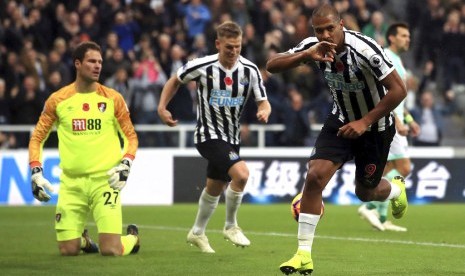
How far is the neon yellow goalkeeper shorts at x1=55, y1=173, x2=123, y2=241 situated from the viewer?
11.0 m

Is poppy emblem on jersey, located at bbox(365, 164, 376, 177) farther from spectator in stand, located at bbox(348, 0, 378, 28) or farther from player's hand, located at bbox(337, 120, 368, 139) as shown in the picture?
spectator in stand, located at bbox(348, 0, 378, 28)

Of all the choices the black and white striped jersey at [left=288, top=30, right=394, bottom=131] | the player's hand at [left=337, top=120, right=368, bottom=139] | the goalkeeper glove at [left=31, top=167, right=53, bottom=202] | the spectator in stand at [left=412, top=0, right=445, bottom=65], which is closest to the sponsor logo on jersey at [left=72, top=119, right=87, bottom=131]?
the goalkeeper glove at [left=31, top=167, right=53, bottom=202]

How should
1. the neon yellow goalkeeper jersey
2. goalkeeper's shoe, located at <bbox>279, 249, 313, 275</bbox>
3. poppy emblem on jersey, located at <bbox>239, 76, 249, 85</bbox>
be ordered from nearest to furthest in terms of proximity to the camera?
goalkeeper's shoe, located at <bbox>279, 249, 313, 275</bbox>
the neon yellow goalkeeper jersey
poppy emblem on jersey, located at <bbox>239, 76, 249, 85</bbox>

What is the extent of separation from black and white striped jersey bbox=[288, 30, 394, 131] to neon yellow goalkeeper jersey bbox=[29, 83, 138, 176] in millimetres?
2743

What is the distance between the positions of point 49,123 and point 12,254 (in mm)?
1372

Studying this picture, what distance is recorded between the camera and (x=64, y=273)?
31.1 feet

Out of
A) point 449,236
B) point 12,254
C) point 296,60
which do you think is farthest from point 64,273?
point 449,236

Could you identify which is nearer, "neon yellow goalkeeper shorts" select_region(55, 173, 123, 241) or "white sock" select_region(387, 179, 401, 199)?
"white sock" select_region(387, 179, 401, 199)

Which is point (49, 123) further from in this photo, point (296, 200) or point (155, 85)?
point (155, 85)

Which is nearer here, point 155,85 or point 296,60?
point 296,60

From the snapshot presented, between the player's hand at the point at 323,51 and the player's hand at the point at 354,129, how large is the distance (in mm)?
539

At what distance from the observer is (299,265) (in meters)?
8.51

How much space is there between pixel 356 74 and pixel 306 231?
4.20ft

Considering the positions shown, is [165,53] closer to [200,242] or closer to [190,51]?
[190,51]
